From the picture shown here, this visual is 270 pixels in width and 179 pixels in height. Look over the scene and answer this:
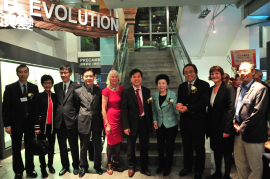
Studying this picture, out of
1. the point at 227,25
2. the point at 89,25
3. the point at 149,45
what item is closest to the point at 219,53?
the point at 227,25

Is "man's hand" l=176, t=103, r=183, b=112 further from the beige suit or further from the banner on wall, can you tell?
the banner on wall

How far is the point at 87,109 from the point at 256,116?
95.4 inches

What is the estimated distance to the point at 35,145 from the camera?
2.94 m

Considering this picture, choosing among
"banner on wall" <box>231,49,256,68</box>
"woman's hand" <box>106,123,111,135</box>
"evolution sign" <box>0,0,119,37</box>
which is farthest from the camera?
"banner on wall" <box>231,49,256,68</box>

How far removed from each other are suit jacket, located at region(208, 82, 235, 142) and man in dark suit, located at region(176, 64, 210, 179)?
0.15 meters

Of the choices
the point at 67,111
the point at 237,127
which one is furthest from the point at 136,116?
the point at 237,127

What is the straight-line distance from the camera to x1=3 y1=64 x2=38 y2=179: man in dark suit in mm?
2939

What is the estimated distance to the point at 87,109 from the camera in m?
3.08

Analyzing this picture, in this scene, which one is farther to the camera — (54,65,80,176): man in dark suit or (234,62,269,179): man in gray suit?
(54,65,80,176): man in dark suit

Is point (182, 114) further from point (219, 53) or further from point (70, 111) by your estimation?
point (219, 53)

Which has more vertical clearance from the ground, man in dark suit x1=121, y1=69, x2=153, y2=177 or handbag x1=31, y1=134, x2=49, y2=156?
man in dark suit x1=121, y1=69, x2=153, y2=177

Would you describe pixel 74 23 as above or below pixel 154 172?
above

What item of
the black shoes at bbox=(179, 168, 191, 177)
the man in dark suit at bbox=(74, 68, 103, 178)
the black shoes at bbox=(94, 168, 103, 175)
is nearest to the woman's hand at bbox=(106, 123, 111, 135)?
the man in dark suit at bbox=(74, 68, 103, 178)

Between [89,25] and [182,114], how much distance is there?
3052mm
